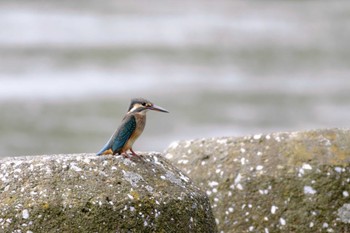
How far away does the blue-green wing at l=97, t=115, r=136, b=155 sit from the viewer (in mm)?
8609

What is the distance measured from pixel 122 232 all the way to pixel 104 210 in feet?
0.68

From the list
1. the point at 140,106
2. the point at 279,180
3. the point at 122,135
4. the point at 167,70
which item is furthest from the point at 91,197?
the point at 167,70

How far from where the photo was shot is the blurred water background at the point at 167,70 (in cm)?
3108

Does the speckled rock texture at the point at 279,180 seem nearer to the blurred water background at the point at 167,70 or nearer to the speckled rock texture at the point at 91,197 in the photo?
the speckled rock texture at the point at 91,197

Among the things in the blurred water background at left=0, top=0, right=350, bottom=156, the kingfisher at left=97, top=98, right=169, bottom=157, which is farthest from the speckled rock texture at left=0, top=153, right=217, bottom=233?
the blurred water background at left=0, top=0, right=350, bottom=156

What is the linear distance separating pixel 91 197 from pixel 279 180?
2.57 meters

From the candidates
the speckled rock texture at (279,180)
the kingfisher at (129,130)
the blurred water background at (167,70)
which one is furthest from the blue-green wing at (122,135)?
the blurred water background at (167,70)

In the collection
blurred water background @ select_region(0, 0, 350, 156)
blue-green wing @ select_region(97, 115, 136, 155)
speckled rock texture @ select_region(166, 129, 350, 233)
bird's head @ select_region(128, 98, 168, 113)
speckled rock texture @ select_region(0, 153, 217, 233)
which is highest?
bird's head @ select_region(128, 98, 168, 113)

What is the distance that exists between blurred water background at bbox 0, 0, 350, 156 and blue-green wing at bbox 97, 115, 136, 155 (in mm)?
18482

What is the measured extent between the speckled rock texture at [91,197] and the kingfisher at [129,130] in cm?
35

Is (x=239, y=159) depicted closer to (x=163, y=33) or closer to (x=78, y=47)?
(x=78, y=47)

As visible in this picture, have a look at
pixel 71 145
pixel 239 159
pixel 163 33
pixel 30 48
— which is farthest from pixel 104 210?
pixel 163 33

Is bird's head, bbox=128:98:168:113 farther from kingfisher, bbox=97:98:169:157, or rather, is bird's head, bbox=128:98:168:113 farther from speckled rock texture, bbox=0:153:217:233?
speckled rock texture, bbox=0:153:217:233

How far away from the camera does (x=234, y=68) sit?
137 ft
